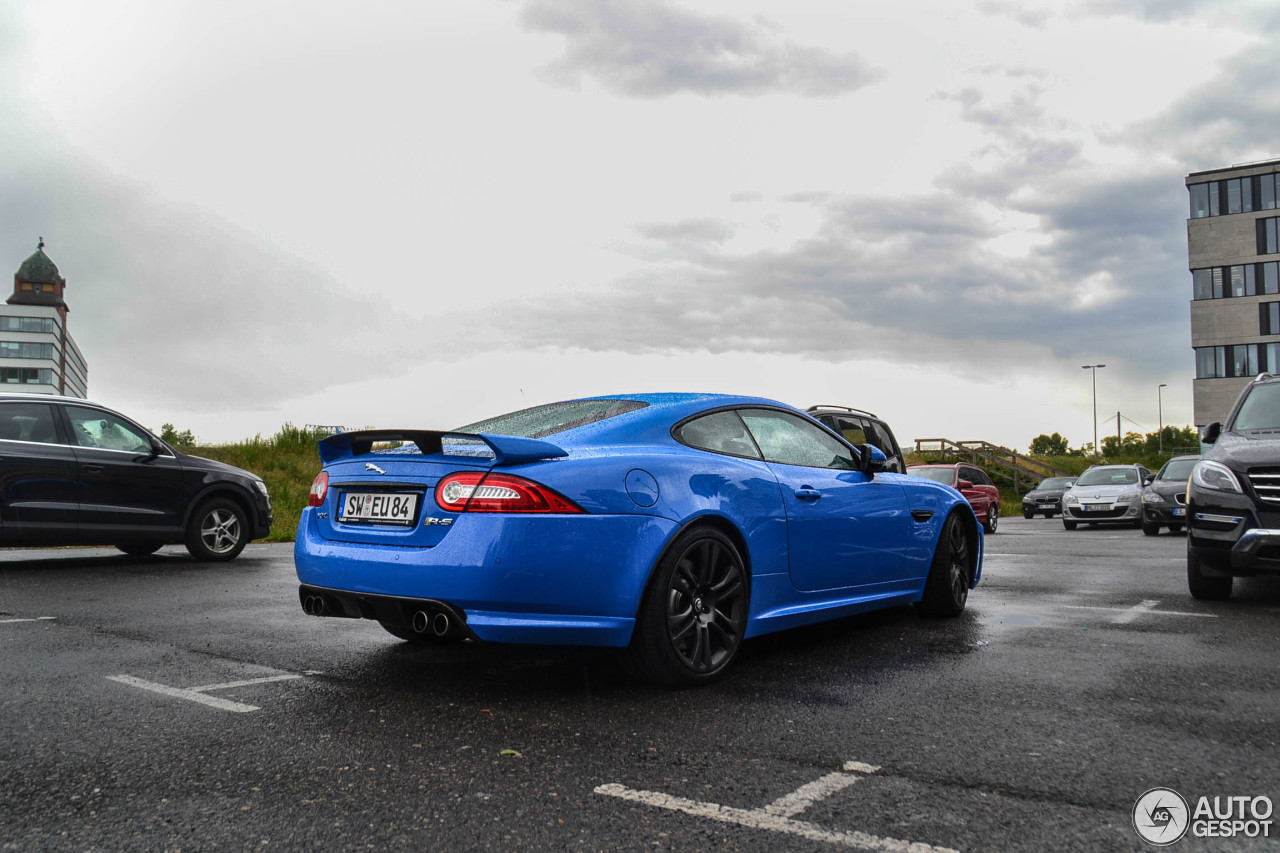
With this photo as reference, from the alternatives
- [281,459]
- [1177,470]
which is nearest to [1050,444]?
[1177,470]

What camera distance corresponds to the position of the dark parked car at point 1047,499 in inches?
1299

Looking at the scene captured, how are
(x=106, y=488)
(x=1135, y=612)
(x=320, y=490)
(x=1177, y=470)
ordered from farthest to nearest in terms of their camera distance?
(x=1177, y=470), (x=106, y=488), (x=1135, y=612), (x=320, y=490)

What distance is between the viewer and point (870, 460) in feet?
19.6

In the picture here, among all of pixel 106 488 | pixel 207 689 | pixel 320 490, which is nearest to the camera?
pixel 207 689

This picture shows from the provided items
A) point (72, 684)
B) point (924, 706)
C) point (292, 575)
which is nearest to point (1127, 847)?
point (924, 706)

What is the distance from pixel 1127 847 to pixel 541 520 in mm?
2291

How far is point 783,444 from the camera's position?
552cm

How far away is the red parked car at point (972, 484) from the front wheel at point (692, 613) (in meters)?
16.9

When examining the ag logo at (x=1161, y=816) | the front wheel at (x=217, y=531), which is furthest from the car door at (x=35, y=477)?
the ag logo at (x=1161, y=816)

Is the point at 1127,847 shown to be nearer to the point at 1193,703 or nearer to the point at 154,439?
the point at 1193,703

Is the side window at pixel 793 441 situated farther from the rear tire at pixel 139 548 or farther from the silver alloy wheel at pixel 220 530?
the rear tire at pixel 139 548

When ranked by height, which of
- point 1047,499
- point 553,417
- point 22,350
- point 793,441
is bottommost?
point 1047,499

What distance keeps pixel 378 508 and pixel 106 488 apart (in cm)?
663

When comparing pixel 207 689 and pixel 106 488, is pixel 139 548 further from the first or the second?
pixel 207 689
